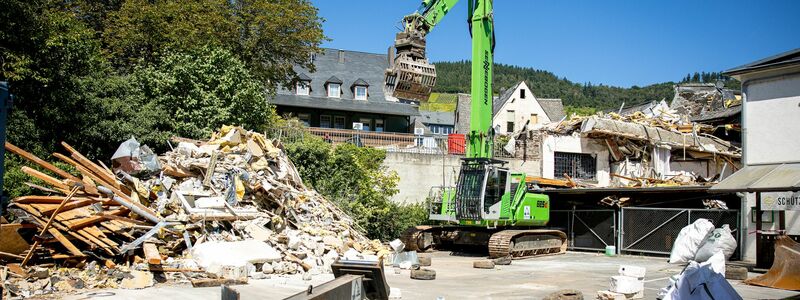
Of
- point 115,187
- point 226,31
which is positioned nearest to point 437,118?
point 226,31

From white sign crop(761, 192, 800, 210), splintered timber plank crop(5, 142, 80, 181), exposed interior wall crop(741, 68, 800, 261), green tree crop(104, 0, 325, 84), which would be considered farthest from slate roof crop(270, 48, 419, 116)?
white sign crop(761, 192, 800, 210)

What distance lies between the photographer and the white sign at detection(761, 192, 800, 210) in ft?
54.1

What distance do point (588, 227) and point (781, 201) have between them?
7.83 meters

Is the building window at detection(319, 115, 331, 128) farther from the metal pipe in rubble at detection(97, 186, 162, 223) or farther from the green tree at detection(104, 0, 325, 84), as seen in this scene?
the metal pipe in rubble at detection(97, 186, 162, 223)

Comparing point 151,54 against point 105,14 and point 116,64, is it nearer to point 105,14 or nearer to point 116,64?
point 116,64

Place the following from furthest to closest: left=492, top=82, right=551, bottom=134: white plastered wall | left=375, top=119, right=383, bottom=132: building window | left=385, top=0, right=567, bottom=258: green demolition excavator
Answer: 1. left=492, top=82, right=551, bottom=134: white plastered wall
2. left=375, top=119, right=383, bottom=132: building window
3. left=385, top=0, right=567, bottom=258: green demolition excavator

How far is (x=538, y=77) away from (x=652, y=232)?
126423 mm

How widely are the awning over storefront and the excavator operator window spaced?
5.58 m

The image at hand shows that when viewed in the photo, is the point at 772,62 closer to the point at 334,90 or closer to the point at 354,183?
the point at 354,183

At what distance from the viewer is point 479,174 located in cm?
1952

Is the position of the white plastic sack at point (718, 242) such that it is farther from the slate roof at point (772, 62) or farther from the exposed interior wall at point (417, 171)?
the exposed interior wall at point (417, 171)

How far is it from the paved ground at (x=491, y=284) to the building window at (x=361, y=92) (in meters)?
29.3

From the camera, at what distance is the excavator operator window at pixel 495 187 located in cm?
1966

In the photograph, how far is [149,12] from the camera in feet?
90.2
